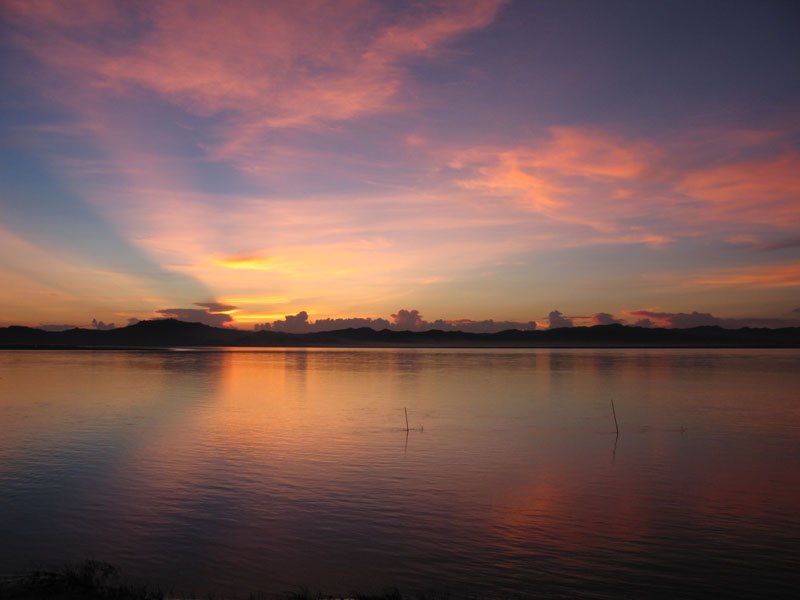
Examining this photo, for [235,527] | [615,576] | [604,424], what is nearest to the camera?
[615,576]

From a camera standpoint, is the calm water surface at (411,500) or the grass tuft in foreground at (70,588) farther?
the calm water surface at (411,500)

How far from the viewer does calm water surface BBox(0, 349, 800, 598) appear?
51.5 feet

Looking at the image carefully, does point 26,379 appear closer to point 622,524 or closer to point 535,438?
point 535,438

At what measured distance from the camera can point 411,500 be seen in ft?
74.7

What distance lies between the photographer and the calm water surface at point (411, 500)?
15.7m

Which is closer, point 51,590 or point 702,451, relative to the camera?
point 51,590

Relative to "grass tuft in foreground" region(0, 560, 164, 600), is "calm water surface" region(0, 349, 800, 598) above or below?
below

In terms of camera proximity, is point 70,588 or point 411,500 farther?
point 411,500

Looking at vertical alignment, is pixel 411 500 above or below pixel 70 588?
below

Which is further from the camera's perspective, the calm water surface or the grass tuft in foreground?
the calm water surface

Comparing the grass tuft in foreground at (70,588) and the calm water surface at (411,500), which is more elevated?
the grass tuft in foreground at (70,588)

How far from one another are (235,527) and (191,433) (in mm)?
21652

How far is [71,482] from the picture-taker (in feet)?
82.7

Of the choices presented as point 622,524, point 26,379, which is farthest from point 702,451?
point 26,379
